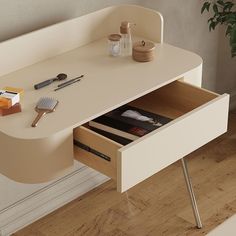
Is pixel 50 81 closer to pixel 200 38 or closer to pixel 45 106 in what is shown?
pixel 45 106

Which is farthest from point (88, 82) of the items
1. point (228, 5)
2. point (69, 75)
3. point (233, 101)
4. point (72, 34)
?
A: point (233, 101)

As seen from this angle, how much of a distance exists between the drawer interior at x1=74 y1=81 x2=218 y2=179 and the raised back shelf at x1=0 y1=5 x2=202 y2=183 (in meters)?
0.04

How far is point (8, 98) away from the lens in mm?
2152

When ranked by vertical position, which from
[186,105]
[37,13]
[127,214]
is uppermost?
[37,13]

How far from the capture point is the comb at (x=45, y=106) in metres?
2.13

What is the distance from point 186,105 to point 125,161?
53 centimetres

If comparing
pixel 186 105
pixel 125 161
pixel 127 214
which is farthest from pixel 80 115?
pixel 127 214

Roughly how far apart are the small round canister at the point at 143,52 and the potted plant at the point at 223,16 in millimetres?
714

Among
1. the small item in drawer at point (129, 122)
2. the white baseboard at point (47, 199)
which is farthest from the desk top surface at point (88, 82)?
the white baseboard at point (47, 199)

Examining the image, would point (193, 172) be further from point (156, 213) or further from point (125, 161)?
point (125, 161)

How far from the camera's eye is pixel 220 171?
10.3ft

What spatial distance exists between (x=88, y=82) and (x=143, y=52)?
24 centimetres

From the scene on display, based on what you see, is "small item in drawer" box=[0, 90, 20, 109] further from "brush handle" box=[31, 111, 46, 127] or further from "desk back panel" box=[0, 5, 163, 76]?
"desk back panel" box=[0, 5, 163, 76]

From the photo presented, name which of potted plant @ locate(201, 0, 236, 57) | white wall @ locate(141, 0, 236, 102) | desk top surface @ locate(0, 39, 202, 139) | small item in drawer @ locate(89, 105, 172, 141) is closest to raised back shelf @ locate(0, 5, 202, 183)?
desk top surface @ locate(0, 39, 202, 139)
